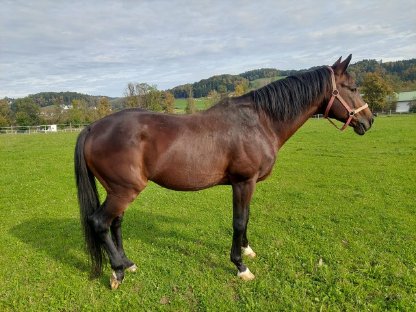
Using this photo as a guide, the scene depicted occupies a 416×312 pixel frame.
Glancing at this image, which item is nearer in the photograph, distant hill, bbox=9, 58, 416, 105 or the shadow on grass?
the shadow on grass

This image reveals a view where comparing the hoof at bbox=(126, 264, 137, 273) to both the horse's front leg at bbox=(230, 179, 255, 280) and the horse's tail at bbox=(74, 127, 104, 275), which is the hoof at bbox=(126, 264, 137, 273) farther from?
the horse's front leg at bbox=(230, 179, 255, 280)

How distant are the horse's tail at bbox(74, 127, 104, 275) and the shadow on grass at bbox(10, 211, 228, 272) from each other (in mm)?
660

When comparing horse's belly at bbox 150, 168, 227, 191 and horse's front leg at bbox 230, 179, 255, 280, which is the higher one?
horse's belly at bbox 150, 168, 227, 191

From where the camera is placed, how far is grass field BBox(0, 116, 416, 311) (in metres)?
3.56

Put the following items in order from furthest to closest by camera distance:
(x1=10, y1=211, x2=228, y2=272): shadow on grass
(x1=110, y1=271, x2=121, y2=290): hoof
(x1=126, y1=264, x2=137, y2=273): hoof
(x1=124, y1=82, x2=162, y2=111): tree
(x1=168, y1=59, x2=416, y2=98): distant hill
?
(x1=168, y1=59, x2=416, y2=98): distant hill
(x1=124, y1=82, x2=162, y2=111): tree
(x1=10, y1=211, x2=228, y2=272): shadow on grass
(x1=126, y1=264, x2=137, y2=273): hoof
(x1=110, y1=271, x2=121, y2=290): hoof

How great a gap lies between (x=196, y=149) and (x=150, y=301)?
1.94 meters

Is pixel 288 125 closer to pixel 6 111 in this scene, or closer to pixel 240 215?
pixel 240 215

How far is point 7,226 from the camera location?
601cm

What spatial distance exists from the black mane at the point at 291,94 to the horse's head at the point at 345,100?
0.38 ft

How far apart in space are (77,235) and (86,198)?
6.85 ft

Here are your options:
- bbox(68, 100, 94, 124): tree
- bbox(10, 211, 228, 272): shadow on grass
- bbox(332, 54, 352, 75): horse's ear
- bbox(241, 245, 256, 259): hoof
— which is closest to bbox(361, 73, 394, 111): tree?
bbox(68, 100, 94, 124): tree

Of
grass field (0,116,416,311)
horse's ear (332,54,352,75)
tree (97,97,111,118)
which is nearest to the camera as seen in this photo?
grass field (0,116,416,311)

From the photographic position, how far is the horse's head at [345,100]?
4.07m

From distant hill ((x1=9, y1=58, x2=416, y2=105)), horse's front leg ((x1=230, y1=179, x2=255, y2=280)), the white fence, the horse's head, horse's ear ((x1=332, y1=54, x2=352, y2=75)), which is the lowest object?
the white fence
